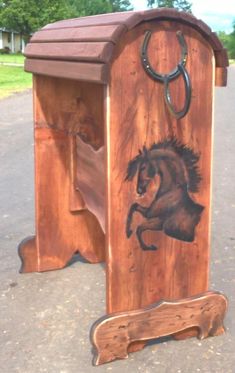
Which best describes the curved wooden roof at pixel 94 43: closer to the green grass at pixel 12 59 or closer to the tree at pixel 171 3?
the green grass at pixel 12 59

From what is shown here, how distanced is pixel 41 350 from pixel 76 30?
1.57m

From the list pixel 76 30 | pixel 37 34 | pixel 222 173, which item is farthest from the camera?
pixel 222 173

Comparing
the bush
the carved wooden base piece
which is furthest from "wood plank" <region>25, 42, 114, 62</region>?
the bush

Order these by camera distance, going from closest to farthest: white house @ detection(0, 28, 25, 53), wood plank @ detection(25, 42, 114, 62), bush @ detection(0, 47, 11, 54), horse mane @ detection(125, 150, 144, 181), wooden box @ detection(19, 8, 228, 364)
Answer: wood plank @ detection(25, 42, 114, 62) → wooden box @ detection(19, 8, 228, 364) → horse mane @ detection(125, 150, 144, 181) → bush @ detection(0, 47, 11, 54) → white house @ detection(0, 28, 25, 53)

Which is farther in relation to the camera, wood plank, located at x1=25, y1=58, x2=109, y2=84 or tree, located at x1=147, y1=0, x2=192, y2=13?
tree, located at x1=147, y1=0, x2=192, y2=13

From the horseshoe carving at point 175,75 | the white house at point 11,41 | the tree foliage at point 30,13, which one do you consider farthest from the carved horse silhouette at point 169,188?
the white house at point 11,41

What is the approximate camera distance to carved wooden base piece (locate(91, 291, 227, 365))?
269 centimetres

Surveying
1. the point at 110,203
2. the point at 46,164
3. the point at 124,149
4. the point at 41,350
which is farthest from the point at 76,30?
the point at 41,350

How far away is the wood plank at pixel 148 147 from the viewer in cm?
247

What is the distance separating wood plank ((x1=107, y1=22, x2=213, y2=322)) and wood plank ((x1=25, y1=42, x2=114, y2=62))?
91 mm

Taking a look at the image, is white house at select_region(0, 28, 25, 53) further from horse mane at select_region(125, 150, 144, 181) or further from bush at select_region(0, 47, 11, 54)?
horse mane at select_region(125, 150, 144, 181)

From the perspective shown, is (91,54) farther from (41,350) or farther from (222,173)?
(222,173)

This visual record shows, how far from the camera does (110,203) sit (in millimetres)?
2578

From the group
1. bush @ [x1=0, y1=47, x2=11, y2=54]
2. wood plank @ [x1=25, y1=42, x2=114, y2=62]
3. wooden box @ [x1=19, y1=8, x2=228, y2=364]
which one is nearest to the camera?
wood plank @ [x1=25, y1=42, x2=114, y2=62]
